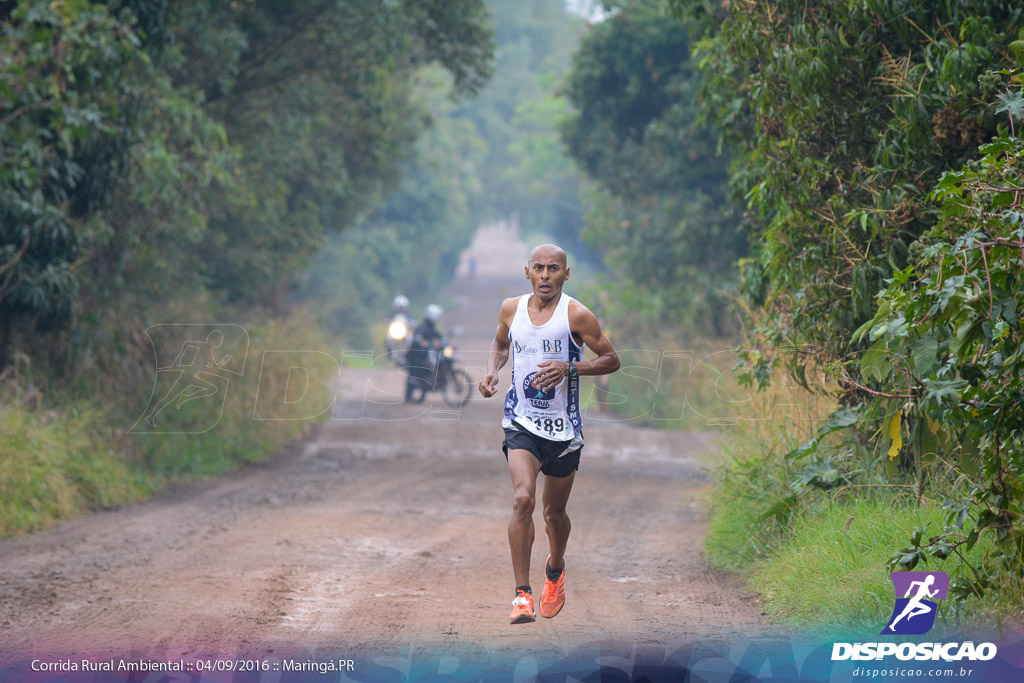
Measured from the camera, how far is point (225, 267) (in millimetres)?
19922

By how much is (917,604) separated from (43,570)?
21.1ft

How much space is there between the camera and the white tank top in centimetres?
609

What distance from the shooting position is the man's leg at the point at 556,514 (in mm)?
6324

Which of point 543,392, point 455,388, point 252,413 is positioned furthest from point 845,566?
point 455,388

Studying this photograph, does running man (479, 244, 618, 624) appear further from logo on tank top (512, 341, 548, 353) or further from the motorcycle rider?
the motorcycle rider

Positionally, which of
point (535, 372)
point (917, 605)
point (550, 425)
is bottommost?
point (917, 605)

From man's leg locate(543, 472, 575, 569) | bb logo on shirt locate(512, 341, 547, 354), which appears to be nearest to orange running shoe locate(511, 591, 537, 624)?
man's leg locate(543, 472, 575, 569)

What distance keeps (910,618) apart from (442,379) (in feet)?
52.4

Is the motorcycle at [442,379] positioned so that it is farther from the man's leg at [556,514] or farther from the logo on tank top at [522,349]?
the logo on tank top at [522,349]

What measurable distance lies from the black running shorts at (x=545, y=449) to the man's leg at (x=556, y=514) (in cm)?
6

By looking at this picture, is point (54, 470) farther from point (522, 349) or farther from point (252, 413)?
point (522, 349)

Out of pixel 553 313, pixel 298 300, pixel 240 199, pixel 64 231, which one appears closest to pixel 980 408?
pixel 553 313

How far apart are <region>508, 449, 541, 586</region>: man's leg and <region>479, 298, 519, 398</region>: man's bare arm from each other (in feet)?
1.37

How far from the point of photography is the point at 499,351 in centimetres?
655
